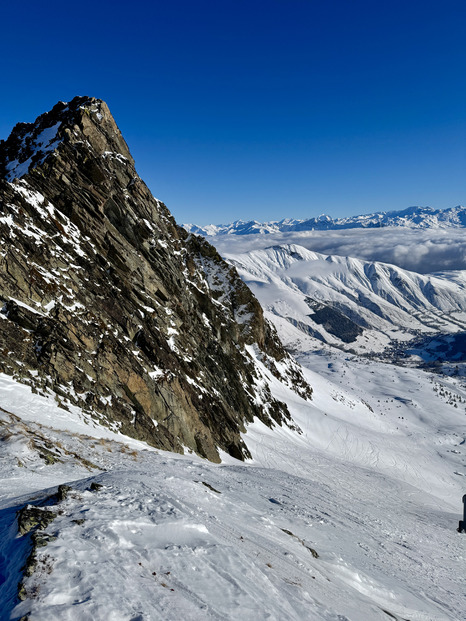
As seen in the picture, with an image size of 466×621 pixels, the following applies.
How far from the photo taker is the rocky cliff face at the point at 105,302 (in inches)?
967

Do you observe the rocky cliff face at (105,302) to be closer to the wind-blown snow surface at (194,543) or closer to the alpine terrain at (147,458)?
the alpine terrain at (147,458)

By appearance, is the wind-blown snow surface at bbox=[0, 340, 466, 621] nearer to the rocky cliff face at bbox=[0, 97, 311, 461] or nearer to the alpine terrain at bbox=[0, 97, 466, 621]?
the alpine terrain at bbox=[0, 97, 466, 621]

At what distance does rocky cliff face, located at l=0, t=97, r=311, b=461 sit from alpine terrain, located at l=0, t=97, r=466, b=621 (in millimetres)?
170

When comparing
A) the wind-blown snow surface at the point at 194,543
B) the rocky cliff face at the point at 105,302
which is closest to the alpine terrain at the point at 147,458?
the wind-blown snow surface at the point at 194,543

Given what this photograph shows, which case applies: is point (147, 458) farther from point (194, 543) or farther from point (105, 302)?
point (105, 302)

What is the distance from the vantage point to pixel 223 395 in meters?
47.2

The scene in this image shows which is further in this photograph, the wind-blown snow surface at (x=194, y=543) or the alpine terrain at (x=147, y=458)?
the alpine terrain at (x=147, y=458)

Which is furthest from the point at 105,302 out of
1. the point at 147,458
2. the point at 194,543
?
the point at 194,543

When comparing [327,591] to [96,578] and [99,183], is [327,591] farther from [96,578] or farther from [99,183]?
[99,183]

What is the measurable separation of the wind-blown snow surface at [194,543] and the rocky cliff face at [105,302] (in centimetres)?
375

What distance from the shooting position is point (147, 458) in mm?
19062

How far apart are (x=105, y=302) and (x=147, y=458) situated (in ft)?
54.1

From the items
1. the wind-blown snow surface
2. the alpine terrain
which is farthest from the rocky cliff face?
the wind-blown snow surface

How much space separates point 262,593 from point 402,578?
945cm
